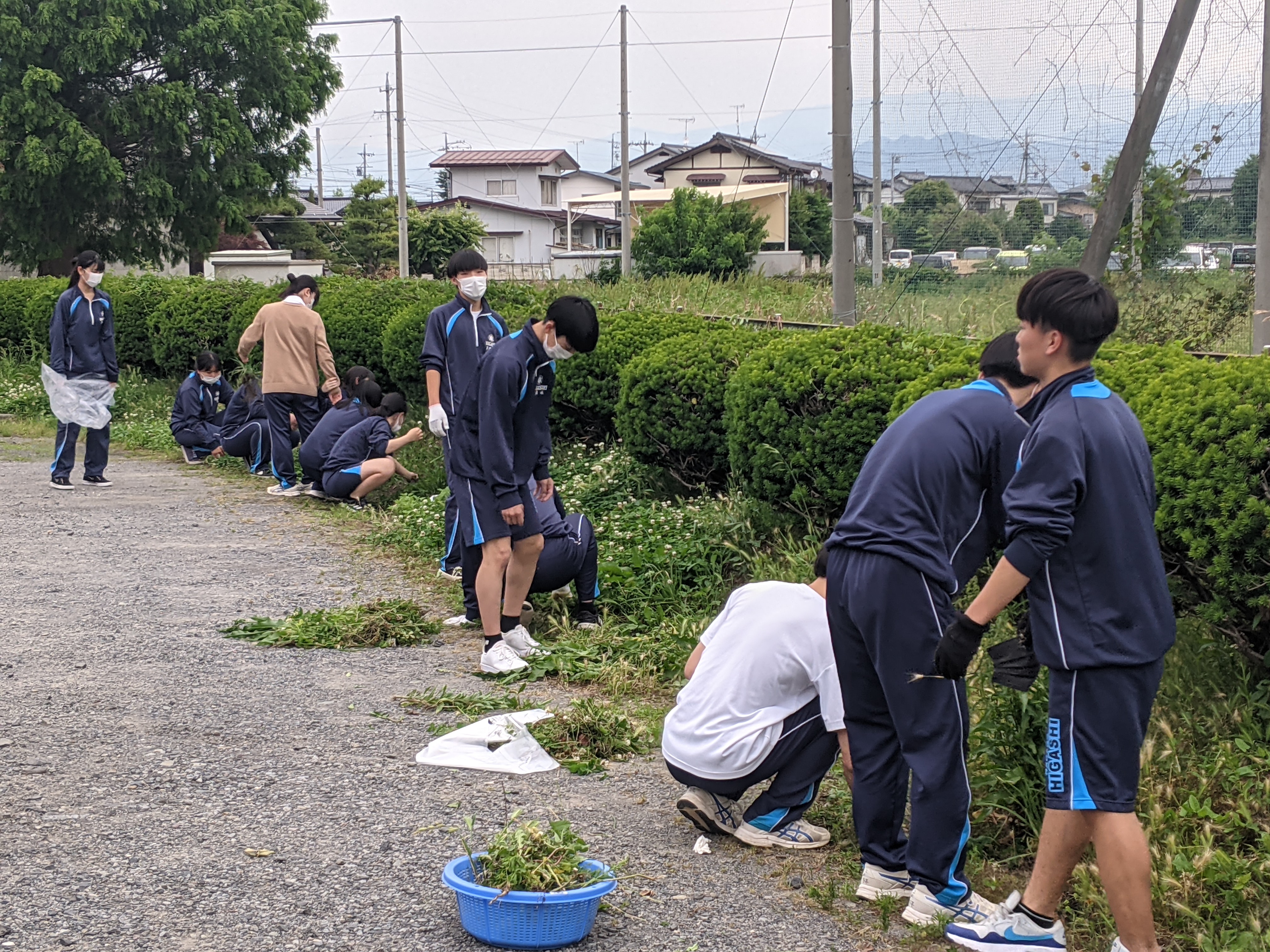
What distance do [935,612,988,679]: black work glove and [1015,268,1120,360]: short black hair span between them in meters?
0.73

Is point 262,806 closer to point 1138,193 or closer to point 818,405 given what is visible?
point 818,405

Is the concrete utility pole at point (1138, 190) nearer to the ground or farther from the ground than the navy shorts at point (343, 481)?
farther from the ground

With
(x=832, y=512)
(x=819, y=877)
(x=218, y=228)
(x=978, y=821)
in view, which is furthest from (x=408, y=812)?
(x=218, y=228)

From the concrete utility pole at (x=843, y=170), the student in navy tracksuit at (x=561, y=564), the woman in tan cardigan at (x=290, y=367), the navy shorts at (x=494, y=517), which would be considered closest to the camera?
the navy shorts at (x=494, y=517)

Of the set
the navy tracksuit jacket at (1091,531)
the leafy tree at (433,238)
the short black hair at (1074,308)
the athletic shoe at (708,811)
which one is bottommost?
the athletic shoe at (708,811)

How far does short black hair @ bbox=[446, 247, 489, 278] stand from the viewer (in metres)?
7.75

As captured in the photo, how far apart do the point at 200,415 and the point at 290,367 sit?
2251mm

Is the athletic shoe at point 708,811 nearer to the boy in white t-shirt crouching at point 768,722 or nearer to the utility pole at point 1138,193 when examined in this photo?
the boy in white t-shirt crouching at point 768,722

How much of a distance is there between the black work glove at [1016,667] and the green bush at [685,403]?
171 inches

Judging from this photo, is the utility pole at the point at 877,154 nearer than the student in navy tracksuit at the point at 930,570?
No

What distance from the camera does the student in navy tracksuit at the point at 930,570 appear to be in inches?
145

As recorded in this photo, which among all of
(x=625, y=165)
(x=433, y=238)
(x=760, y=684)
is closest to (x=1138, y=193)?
(x=760, y=684)

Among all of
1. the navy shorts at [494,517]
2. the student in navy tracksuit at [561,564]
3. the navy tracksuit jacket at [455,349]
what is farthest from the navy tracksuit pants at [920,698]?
the navy tracksuit jacket at [455,349]

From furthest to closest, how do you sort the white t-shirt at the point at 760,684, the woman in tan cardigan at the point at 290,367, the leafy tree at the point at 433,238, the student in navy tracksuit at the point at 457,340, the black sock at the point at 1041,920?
the leafy tree at the point at 433,238, the woman in tan cardigan at the point at 290,367, the student in navy tracksuit at the point at 457,340, the white t-shirt at the point at 760,684, the black sock at the point at 1041,920
